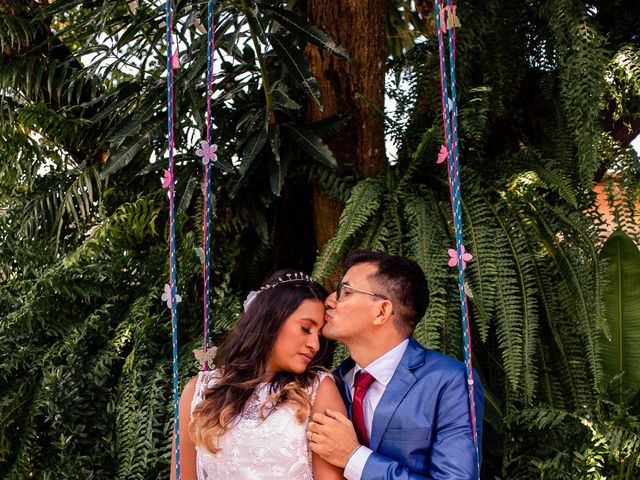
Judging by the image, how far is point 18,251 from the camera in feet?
10.3

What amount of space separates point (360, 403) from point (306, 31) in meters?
1.36

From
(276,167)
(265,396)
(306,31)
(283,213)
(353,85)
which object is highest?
(306,31)

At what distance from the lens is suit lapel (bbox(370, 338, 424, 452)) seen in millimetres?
1686

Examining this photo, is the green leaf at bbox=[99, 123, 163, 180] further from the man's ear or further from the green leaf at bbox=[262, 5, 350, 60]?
the man's ear

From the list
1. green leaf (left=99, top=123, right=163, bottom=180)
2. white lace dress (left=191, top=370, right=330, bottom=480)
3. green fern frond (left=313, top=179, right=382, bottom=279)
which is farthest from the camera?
green leaf (left=99, top=123, right=163, bottom=180)

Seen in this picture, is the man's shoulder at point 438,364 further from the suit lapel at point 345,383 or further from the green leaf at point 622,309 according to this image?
the green leaf at point 622,309

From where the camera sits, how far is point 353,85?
2.92 metres

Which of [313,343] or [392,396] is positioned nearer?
[392,396]

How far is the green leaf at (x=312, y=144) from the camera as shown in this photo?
2.68 meters

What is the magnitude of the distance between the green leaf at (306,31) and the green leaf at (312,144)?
326 millimetres

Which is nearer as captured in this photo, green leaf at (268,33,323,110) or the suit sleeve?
the suit sleeve

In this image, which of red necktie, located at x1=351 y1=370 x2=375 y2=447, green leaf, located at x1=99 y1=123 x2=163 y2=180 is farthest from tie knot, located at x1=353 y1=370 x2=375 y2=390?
green leaf, located at x1=99 y1=123 x2=163 y2=180

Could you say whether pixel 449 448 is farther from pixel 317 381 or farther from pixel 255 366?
pixel 255 366

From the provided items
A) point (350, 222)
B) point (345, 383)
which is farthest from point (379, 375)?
point (350, 222)
